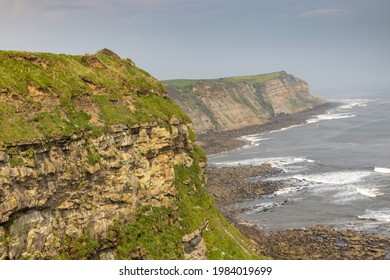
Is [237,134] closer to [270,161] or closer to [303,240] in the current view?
[270,161]

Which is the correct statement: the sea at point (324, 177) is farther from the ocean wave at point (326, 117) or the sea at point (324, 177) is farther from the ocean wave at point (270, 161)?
the ocean wave at point (326, 117)

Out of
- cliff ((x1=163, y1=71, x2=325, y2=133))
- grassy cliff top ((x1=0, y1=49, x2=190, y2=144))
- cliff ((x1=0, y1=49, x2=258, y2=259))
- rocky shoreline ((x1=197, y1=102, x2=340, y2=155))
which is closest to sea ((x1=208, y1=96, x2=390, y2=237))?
rocky shoreline ((x1=197, y1=102, x2=340, y2=155))

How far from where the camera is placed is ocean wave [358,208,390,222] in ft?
174

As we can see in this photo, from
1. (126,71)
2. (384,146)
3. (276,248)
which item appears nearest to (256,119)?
(384,146)

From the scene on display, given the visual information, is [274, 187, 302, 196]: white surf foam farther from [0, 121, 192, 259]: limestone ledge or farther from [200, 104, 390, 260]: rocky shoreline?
[0, 121, 192, 259]: limestone ledge

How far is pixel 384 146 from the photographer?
326 ft

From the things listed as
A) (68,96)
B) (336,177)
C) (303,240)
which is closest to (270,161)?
(336,177)

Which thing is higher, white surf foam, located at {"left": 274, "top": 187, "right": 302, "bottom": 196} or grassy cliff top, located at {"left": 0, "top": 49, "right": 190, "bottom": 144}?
grassy cliff top, located at {"left": 0, "top": 49, "right": 190, "bottom": 144}

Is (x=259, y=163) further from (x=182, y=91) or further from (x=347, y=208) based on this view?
(x=182, y=91)

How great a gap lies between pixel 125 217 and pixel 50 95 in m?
9.02

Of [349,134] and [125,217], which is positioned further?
[349,134]

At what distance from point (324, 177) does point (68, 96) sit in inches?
2316

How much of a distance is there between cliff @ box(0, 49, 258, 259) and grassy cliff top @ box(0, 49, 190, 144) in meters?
0.08

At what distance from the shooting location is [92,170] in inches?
971
